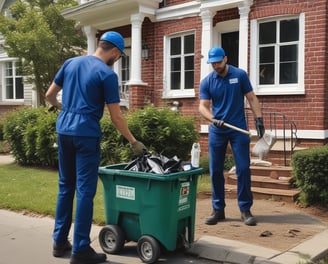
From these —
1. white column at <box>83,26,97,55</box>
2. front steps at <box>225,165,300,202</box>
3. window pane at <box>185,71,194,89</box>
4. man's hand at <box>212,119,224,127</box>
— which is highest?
white column at <box>83,26,97,55</box>

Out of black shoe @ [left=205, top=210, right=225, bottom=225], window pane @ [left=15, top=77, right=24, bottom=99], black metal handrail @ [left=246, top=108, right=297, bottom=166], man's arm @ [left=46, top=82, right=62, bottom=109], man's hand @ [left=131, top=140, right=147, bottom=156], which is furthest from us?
window pane @ [left=15, top=77, right=24, bottom=99]

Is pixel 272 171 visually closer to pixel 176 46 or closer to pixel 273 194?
pixel 273 194

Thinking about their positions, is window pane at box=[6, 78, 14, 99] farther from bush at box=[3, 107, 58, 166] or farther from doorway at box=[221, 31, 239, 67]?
doorway at box=[221, 31, 239, 67]

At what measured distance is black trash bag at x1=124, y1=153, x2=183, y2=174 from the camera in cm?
455

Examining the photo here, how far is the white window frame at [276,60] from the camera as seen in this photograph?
33.1 ft

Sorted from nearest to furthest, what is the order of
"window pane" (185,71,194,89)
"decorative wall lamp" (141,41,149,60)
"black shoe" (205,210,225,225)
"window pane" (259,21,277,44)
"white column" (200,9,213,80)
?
"black shoe" (205,210,225,225) < "window pane" (259,21,277,44) < "white column" (200,9,213,80) < "window pane" (185,71,194,89) < "decorative wall lamp" (141,41,149,60)

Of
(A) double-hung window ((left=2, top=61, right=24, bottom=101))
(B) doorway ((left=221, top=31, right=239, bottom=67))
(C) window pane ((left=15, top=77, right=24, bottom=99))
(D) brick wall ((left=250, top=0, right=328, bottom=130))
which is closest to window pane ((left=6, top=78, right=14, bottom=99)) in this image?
(A) double-hung window ((left=2, top=61, right=24, bottom=101))

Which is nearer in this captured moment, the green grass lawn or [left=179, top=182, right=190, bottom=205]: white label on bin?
[left=179, top=182, right=190, bottom=205]: white label on bin

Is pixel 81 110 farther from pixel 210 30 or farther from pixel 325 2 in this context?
pixel 210 30

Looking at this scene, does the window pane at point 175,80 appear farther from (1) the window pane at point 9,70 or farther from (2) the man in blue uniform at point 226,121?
(1) the window pane at point 9,70

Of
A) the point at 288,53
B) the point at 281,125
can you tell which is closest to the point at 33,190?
the point at 281,125

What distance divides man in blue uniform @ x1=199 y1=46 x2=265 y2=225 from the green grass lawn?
4.97 feet

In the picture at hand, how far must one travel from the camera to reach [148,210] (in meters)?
4.48

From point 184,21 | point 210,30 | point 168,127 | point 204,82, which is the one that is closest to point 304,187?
point 204,82
